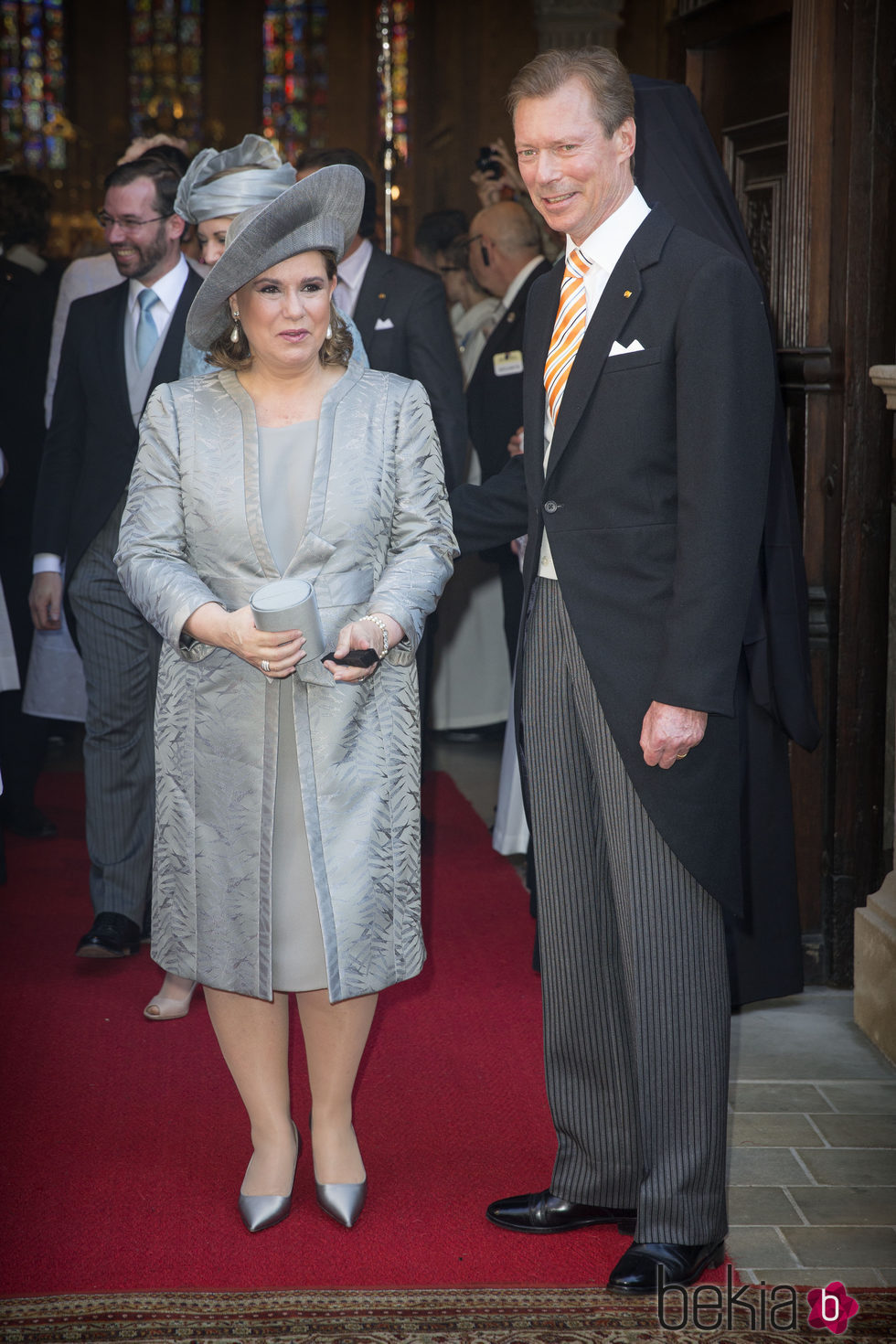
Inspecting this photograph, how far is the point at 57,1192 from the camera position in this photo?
2.75 m

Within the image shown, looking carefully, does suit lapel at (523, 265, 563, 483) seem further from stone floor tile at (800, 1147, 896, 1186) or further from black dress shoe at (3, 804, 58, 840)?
black dress shoe at (3, 804, 58, 840)

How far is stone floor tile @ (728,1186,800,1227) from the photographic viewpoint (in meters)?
2.65

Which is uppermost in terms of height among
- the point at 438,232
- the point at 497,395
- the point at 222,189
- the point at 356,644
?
the point at 438,232

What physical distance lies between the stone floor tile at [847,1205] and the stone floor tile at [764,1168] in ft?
0.10

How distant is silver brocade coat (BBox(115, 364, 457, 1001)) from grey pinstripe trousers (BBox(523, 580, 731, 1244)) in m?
0.25

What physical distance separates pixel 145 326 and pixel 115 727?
3.41ft

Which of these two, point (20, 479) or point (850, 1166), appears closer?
point (850, 1166)

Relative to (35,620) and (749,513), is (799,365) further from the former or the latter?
(35,620)

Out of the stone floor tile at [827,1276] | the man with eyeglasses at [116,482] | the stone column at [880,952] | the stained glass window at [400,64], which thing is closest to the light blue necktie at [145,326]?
the man with eyeglasses at [116,482]

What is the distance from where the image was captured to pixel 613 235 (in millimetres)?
2328

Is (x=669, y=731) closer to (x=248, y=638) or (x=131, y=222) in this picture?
(x=248, y=638)

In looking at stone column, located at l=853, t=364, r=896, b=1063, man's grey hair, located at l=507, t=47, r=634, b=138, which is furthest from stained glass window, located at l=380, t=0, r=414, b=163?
man's grey hair, located at l=507, t=47, r=634, b=138

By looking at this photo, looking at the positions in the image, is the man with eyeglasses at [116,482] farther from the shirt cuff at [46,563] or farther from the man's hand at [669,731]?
the man's hand at [669,731]

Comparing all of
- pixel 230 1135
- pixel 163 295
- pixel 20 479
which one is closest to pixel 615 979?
pixel 230 1135
